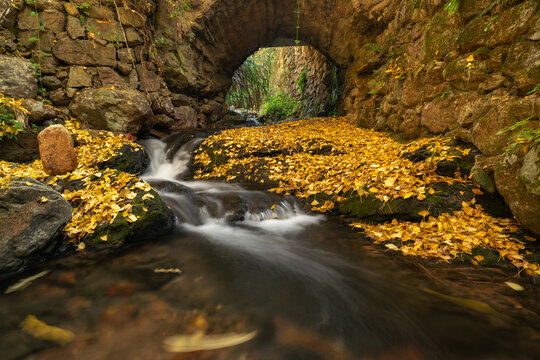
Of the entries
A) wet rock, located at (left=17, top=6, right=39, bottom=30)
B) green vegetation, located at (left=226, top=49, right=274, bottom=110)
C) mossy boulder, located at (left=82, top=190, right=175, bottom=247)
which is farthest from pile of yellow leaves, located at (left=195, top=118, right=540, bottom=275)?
green vegetation, located at (left=226, top=49, right=274, bottom=110)

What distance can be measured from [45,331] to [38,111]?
6.89 m

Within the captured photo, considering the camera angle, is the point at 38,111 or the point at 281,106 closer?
the point at 38,111

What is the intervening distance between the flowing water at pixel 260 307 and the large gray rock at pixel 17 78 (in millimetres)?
6361

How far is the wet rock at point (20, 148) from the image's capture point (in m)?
4.88

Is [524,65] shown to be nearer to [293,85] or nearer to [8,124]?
[8,124]

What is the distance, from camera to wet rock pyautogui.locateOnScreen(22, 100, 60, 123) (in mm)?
5402

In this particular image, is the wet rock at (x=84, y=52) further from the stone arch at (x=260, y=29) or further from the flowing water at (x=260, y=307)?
the flowing water at (x=260, y=307)

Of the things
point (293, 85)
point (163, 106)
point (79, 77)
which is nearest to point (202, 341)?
point (79, 77)

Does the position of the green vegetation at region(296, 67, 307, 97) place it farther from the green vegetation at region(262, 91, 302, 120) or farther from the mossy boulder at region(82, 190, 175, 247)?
the mossy boulder at region(82, 190, 175, 247)

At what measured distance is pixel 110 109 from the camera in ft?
22.1

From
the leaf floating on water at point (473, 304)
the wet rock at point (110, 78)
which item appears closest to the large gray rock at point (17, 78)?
the wet rock at point (110, 78)

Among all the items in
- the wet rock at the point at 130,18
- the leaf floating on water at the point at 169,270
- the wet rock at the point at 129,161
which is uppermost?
the wet rock at the point at 130,18

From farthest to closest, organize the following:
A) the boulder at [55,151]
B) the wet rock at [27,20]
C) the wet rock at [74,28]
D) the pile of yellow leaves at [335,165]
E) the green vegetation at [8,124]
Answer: the wet rock at [74,28]
the wet rock at [27,20]
the green vegetation at [8,124]
the boulder at [55,151]
the pile of yellow leaves at [335,165]

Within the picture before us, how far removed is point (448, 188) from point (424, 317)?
232cm
